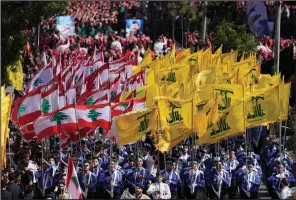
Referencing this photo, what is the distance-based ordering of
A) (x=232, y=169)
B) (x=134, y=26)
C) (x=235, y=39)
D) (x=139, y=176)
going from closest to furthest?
(x=139, y=176) < (x=232, y=169) < (x=235, y=39) < (x=134, y=26)

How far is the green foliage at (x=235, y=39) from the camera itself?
4947 cm

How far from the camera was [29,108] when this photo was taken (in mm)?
32719

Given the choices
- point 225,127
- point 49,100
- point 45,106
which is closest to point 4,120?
point 45,106

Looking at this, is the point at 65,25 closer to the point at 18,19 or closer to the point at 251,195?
the point at 18,19

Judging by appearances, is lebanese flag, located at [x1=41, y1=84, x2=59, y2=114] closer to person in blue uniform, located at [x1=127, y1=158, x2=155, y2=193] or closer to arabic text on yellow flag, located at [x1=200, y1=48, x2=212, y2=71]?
person in blue uniform, located at [x1=127, y1=158, x2=155, y2=193]

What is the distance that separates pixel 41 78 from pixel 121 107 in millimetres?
5093

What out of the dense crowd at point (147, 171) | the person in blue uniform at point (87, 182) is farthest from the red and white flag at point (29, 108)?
the person in blue uniform at point (87, 182)

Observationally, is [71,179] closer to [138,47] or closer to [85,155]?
[85,155]

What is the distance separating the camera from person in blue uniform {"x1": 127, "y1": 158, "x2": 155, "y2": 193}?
31359 millimetres

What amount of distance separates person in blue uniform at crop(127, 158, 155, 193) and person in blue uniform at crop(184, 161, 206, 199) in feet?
2.52

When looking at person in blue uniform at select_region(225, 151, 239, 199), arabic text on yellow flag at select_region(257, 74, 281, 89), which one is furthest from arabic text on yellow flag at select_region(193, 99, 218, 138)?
arabic text on yellow flag at select_region(257, 74, 281, 89)

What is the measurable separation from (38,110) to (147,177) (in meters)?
3.04

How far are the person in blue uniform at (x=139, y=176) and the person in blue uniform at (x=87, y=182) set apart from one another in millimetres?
773

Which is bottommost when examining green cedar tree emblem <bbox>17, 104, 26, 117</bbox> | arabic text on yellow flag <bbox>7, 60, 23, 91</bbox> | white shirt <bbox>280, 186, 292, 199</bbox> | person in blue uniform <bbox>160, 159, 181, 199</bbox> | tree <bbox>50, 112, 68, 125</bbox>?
white shirt <bbox>280, 186, 292, 199</bbox>
